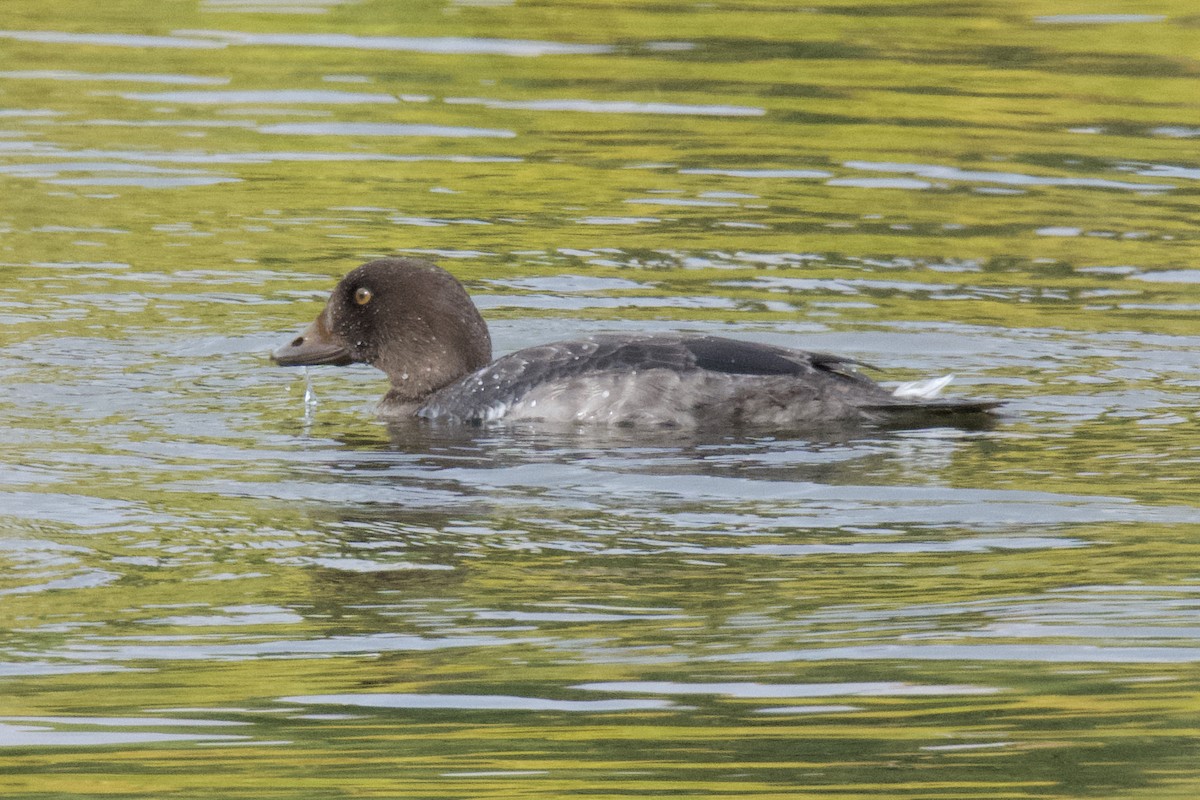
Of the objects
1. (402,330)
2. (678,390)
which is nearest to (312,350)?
(402,330)

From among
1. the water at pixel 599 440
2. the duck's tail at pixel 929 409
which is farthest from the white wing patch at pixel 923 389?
the water at pixel 599 440

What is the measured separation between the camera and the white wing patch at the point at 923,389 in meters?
9.96

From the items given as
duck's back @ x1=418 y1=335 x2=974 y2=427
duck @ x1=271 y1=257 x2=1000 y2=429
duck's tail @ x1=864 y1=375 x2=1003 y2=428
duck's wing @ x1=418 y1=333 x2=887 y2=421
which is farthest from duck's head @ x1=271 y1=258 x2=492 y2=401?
duck's tail @ x1=864 y1=375 x2=1003 y2=428

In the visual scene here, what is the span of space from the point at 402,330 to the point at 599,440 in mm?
1528

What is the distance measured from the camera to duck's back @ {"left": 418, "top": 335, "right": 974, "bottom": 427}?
997 centimetres

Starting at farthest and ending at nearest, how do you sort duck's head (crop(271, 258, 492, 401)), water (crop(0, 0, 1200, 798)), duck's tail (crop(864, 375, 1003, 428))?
duck's head (crop(271, 258, 492, 401)), duck's tail (crop(864, 375, 1003, 428)), water (crop(0, 0, 1200, 798))

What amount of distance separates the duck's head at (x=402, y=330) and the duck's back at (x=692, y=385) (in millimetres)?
749

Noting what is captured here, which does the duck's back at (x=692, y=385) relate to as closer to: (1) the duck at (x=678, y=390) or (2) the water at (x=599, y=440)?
(1) the duck at (x=678, y=390)

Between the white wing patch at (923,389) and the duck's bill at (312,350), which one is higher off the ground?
the white wing patch at (923,389)

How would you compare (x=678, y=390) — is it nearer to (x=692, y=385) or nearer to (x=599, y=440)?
(x=692, y=385)

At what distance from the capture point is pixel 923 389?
1000 cm

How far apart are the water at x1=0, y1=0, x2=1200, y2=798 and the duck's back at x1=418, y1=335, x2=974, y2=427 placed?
0.60ft

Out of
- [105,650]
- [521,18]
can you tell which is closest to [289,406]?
[105,650]

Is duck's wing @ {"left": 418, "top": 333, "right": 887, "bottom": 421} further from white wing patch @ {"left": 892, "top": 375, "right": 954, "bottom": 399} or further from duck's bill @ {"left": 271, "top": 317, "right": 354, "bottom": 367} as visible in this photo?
duck's bill @ {"left": 271, "top": 317, "right": 354, "bottom": 367}
